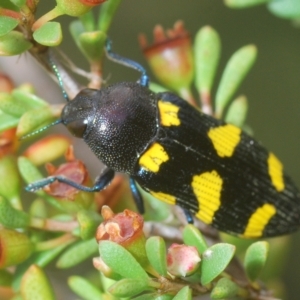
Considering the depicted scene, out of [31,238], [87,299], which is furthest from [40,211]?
[87,299]

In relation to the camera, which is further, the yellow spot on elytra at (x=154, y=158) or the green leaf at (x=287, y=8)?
the yellow spot on elytra at (x=154, y=158)

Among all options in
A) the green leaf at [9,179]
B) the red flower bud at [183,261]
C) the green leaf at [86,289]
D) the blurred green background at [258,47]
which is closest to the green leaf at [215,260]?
the red flower bud at [183,261]

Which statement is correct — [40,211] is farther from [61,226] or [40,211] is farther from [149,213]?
[149,213]

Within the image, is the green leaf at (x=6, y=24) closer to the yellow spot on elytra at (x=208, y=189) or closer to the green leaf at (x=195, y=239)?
the green leaf at (x=195, y=239)

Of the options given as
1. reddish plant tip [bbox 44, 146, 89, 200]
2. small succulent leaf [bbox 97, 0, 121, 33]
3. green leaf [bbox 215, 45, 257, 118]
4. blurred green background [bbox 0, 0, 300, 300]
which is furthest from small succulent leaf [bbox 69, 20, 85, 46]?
blurred green background [bbox 0, 0, 300, 300]

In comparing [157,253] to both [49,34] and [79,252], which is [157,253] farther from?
[49,34]

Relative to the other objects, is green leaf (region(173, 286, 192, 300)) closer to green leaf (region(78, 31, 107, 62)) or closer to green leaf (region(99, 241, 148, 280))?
green leaf (region(99, 241, 148, 280))
